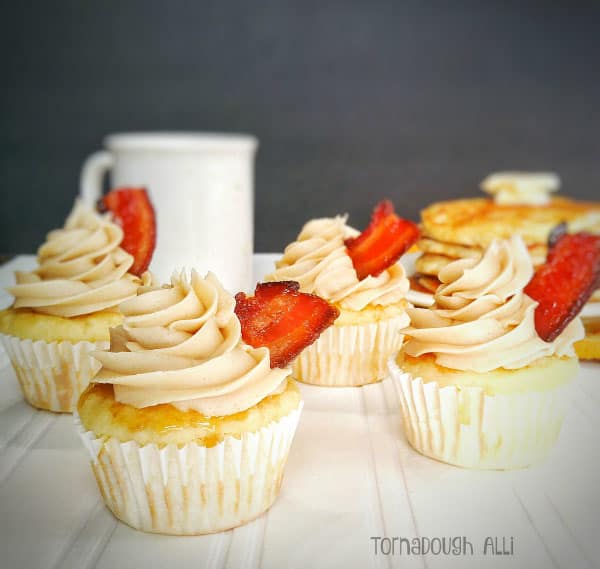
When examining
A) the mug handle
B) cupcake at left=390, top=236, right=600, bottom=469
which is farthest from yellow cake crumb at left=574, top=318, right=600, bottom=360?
the mug handle

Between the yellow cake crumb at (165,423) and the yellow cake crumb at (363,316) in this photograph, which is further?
the yellow cake crumb at (363,316)

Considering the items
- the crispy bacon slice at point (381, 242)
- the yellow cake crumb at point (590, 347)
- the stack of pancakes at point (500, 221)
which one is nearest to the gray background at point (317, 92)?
the crispy bacon slice at point (381, 242)

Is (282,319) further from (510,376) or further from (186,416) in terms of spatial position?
(510,376)

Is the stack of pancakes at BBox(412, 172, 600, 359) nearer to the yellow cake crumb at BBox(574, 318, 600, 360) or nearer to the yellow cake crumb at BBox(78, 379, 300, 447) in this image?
the yellow cake crumb at BBox(574, 318, 600, 360)

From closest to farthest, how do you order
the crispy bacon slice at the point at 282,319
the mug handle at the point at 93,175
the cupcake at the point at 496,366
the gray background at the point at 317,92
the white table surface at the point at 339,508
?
the white table surface at the point at 339,508, the crispy bacon slice at the point at 282,319, the cupcake at the point at 496,366, the gray background at the point at 317,92, the mug handle at the point at 93,175

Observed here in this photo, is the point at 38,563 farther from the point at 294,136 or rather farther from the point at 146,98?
the point at 146,98

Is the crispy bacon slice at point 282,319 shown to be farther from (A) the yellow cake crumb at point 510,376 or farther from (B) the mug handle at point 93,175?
(B) the mug handle at point 93,175

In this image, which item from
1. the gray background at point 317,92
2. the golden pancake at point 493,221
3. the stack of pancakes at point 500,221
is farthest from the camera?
the golden pancake at point 493,221
